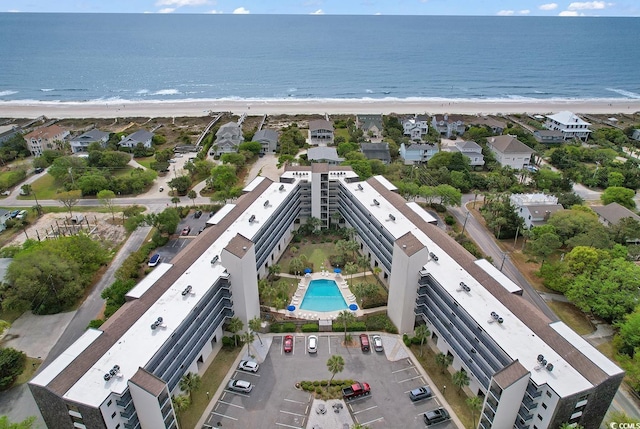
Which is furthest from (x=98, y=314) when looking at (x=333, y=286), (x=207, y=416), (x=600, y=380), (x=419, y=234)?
(x=600, y=380)

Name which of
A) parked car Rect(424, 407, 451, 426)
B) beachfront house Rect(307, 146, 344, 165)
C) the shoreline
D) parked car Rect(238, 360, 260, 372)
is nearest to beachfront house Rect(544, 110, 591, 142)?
the shoreline

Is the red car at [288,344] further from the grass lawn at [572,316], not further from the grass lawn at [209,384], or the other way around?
the grass lawn at [572,316]

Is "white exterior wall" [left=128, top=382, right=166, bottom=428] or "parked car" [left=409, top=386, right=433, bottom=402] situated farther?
"parked car" [left=409, top=386, right=433, bottom=402]

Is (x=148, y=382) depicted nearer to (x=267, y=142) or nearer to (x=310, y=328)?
(x=310, y=328)

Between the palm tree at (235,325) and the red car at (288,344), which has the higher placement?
the palm tree at (235,325)

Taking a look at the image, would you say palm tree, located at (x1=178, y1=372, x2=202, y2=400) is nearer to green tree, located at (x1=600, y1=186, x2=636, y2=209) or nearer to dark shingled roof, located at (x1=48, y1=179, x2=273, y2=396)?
dark shingled roof, located at (x1=48, y1=179, x2=273, y2=396)

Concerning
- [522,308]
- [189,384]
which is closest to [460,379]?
[522,308]

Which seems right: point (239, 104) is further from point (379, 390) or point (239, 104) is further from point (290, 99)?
point (379, 390)

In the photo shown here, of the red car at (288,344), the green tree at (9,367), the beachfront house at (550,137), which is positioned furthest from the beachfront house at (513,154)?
the green tree at (9,367)
